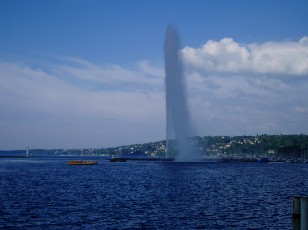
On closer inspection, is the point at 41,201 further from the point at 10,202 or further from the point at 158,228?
the point at 158,228

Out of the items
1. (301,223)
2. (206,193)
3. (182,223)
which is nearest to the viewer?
(301,223)

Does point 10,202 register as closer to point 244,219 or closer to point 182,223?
point 182,223

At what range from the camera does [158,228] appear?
3294 centimetres

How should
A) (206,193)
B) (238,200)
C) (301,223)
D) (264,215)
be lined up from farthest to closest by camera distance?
(206,193), (238,200), (264,215), (301,223)

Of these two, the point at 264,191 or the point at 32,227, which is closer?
the point at 32,227

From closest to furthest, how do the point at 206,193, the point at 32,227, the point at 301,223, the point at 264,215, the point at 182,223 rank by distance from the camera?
the point at 301,223
the point at 32,227
the point at 182,223
the point at 264,215
the point at 206,193

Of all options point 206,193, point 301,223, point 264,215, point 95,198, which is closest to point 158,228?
point 264,215

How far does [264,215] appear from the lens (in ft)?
128

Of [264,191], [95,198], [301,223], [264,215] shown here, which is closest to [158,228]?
[264,215]

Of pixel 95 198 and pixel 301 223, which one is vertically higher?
pixel 301 223

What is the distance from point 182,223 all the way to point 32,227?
1238 cm

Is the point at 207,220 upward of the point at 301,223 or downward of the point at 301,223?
downward

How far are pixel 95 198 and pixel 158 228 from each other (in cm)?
1995

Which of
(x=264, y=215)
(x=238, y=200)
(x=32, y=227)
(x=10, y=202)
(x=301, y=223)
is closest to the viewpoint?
(x=301, y=223)
